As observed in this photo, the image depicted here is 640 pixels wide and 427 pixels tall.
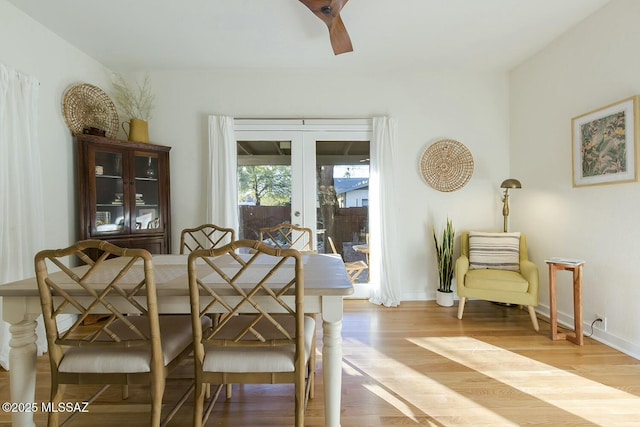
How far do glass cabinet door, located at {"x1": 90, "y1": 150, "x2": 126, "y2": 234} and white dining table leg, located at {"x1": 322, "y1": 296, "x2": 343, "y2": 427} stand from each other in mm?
2550

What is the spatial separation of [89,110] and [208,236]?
1962 mm

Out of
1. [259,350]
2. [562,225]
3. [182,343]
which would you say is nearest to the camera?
[259,350]

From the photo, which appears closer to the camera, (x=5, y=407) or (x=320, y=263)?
(x=5, y=407)

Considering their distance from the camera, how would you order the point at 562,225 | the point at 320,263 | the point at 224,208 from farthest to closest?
the point at 224,208 < the point at 562,225 < the point at 320,263

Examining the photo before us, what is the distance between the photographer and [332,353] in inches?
51.4

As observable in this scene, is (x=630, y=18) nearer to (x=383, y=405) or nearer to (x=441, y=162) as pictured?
(x=441, y=162)

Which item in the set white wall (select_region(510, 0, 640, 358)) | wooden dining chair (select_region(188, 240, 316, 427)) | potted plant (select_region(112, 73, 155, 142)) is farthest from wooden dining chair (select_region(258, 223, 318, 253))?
white wall (select_region(510, 0, 640, 358))

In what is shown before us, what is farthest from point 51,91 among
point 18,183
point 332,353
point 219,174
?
point 332,353

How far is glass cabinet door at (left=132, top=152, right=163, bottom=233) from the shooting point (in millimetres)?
3037

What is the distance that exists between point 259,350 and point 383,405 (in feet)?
2.89

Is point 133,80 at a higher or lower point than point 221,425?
higher

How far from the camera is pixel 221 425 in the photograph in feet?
5.00

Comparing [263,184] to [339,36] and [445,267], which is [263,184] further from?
[445,267]

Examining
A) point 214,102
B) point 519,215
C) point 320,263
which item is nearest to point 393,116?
point 519,215
